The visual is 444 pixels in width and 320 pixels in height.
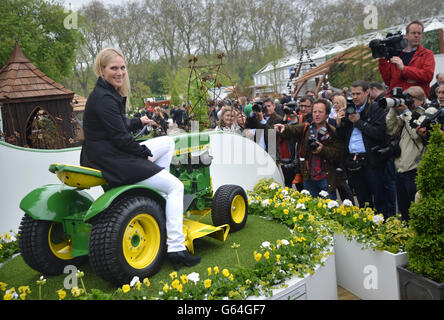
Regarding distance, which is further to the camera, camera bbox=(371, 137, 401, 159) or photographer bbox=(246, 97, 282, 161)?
photographer bbox=(246, 97, 282, 161)

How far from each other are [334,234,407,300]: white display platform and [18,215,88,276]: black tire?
2827 mm

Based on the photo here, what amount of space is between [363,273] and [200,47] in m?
10.3

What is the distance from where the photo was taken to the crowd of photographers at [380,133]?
14.3 ft

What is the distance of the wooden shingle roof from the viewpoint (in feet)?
28.0

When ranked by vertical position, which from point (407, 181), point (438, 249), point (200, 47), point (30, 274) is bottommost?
point (30, 274)

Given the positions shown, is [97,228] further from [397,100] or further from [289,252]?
[397,100]

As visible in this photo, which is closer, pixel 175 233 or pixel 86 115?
pixel 86 115

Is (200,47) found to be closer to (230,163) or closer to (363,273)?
(230,163)

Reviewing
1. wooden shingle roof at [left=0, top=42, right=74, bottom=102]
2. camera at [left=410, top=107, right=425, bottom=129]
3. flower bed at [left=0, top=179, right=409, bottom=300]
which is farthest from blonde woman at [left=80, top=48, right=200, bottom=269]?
wooden shingle roof at [left=0, top=42, right=74, bottom=102]

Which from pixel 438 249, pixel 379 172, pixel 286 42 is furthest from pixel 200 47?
pixel 286 42

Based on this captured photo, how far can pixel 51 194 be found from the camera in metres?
3.42

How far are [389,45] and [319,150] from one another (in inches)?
58.8

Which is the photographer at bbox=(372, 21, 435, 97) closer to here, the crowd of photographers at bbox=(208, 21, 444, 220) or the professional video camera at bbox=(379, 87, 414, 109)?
the crowd of photographers at bbox=(208, 21, 444, 220)

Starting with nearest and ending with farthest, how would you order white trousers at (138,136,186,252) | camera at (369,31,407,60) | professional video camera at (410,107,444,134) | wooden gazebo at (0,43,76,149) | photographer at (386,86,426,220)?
white trousers at (138,136,186,252) < professional video camera at (410,107,444,134) < photographer at (386,86,426,220) < camera at (369,31,407,60) < wooden gazebo at (0,43,76,149)
